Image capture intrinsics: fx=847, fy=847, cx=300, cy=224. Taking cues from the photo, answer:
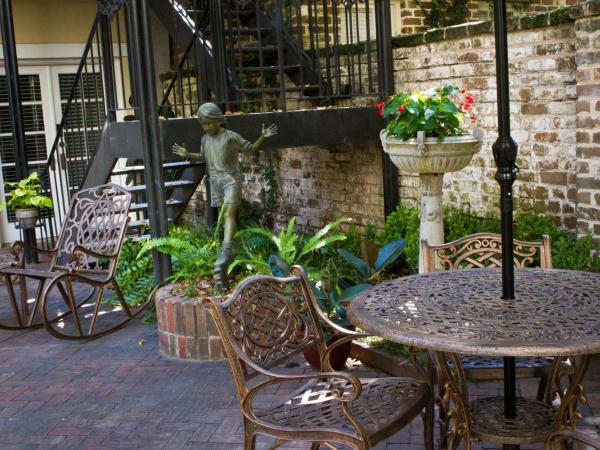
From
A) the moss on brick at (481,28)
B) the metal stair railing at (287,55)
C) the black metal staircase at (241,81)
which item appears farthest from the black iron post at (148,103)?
the moss on brick at (481,28)

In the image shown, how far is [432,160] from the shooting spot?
5.00m

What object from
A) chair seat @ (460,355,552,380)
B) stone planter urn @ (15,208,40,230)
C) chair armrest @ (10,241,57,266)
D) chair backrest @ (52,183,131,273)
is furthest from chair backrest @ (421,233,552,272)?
stone planter urn @ (15,208,40,230)

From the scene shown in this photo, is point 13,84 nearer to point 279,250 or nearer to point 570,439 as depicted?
point 279,250

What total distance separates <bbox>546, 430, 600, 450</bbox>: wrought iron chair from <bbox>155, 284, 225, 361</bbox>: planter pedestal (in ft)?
8.79

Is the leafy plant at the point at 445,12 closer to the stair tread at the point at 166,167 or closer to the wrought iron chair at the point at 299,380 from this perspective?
the stair tread at the point at 166,167

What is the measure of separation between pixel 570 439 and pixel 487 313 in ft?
1.61

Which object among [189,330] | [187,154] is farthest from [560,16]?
A: [189,330]

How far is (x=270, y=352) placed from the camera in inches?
128

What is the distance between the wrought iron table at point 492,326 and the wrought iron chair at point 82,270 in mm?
3012

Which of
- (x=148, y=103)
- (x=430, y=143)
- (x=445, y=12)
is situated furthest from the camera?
(x=445, y=12)

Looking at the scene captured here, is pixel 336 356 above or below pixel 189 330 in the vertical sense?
below

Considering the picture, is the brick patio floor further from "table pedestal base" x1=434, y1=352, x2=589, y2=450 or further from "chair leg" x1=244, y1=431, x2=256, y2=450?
"chair leg" x1=244, y1=431, x2=256, y2=450

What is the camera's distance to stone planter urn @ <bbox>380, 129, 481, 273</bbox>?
4.98 metres

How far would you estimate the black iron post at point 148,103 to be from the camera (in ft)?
18.3
